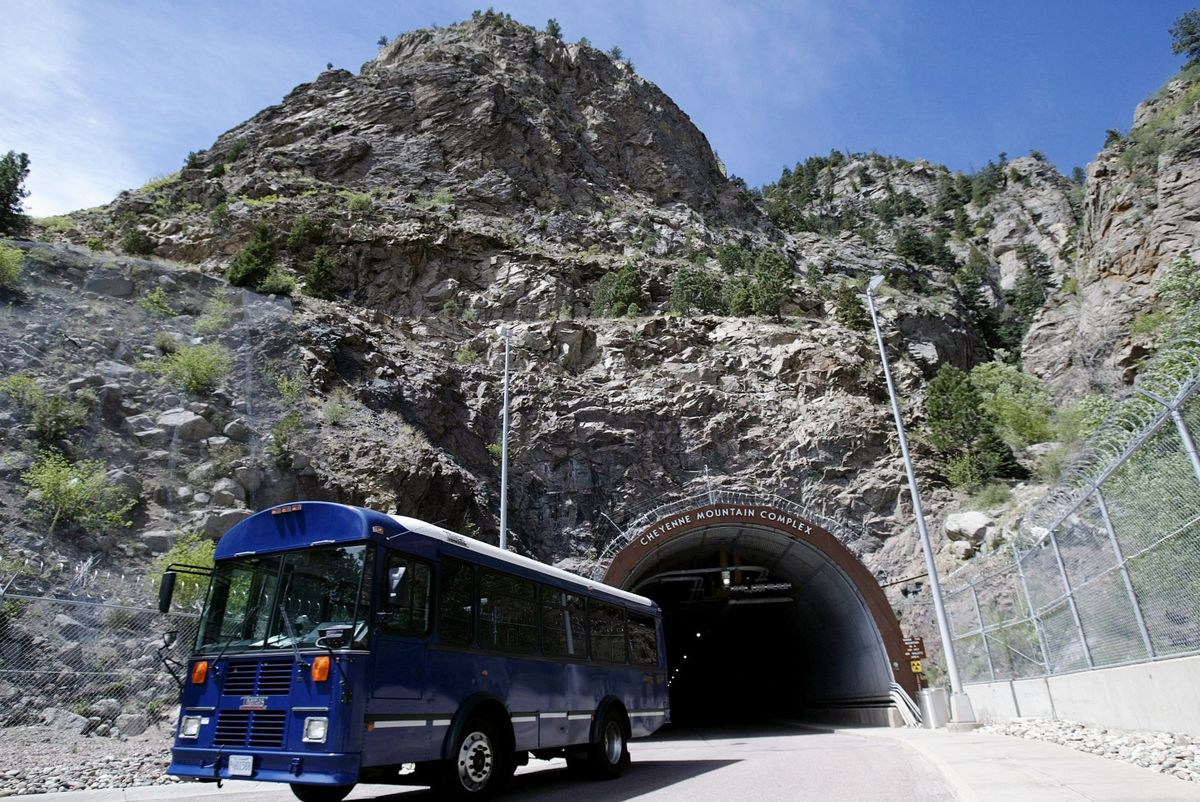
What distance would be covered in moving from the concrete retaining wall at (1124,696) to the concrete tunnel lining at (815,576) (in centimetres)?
727

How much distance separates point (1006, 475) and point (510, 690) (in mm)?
30081

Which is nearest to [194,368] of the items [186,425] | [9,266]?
[186,425]

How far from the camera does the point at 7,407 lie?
2083 centimetres

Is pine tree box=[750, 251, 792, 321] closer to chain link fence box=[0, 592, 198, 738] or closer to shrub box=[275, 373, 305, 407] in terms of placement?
shrub box=[275, 373, 305, 407]

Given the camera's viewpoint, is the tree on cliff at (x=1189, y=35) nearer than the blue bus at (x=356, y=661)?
No

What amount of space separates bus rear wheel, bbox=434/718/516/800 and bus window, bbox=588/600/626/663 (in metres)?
3.24

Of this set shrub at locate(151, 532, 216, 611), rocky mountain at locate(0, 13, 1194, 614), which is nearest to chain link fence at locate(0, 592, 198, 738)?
shrub at locate(151, 532, 216, 611)

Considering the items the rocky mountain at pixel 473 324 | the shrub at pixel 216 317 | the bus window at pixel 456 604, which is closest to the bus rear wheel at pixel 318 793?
the bus window at pixel 456 604

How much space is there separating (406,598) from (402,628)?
12.6 inches

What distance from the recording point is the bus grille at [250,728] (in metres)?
7.10

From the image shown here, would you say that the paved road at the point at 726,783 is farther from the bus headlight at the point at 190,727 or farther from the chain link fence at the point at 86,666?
the bus headlight at the point at 190,727

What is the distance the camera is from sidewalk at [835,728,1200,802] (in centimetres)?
687

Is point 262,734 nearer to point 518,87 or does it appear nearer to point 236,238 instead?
point 236,238

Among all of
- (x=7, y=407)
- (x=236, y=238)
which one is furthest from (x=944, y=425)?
(x=236, y=238)
